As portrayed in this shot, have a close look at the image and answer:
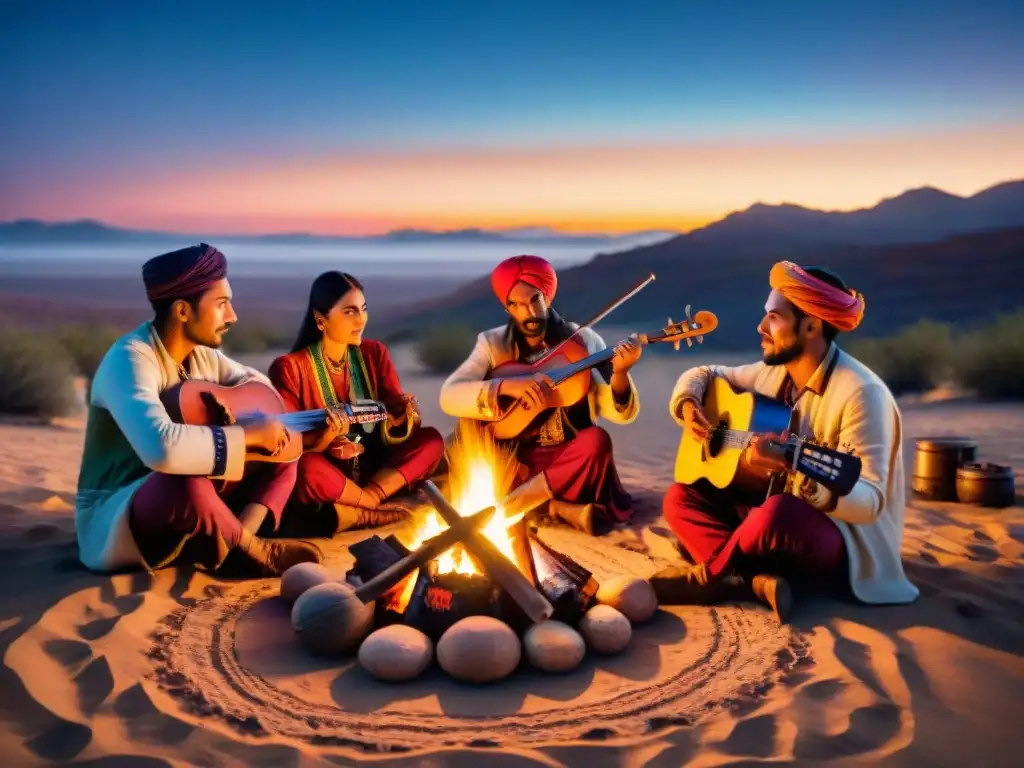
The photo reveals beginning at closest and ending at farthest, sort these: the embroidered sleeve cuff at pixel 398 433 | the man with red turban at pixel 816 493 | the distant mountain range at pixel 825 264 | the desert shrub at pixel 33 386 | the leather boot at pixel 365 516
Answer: the man with red turban at pixel 816 493 → the leather boot at pixel 365 516 → the embroidered sleeve cuff at pixel 398 433 → the desert shrub at pixel 33 386 → the distant mountain range at pixel 825 264

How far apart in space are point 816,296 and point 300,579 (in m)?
2.78

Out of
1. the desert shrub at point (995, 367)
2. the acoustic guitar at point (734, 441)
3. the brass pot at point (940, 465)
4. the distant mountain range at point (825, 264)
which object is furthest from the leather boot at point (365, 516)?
the distant mountain range at point (825, 264)

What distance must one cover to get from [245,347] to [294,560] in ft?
49.9

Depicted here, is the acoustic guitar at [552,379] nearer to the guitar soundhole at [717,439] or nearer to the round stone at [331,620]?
the guitar soundhole at [717,439]

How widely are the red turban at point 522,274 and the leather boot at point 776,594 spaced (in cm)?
215

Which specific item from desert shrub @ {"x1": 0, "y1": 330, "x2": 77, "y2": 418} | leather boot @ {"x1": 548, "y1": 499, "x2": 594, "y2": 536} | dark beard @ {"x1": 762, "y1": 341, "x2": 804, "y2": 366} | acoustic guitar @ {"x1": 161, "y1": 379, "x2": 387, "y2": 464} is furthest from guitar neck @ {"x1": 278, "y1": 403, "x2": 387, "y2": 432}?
desert shrub @ {"x1": 0, "y1": 330, "x2": 77, "y2": 418}

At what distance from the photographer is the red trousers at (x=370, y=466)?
19.7 feet

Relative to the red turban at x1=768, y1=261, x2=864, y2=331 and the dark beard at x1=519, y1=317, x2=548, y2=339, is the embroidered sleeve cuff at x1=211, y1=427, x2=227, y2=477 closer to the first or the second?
the dark beard at x1=519, y1=317, x2=548, y2=339

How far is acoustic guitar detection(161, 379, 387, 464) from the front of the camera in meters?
5.01

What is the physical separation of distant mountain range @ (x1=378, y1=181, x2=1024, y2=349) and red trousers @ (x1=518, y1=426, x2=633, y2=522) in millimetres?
15549

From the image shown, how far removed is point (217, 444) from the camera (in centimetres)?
482

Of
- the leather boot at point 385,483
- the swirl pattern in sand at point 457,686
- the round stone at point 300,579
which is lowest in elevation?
the swirl pattern in sand at point 457,686

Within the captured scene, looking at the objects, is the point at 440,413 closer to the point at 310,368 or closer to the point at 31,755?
the point at 310,368

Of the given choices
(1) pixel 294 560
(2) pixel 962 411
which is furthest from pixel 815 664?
(2) pixel 962 411
